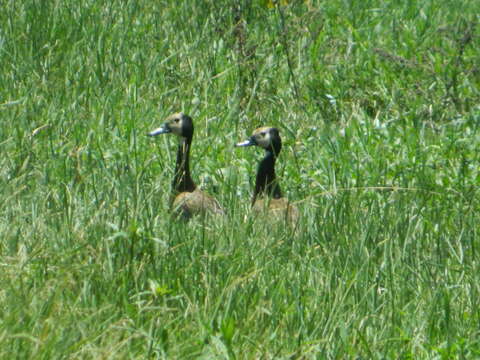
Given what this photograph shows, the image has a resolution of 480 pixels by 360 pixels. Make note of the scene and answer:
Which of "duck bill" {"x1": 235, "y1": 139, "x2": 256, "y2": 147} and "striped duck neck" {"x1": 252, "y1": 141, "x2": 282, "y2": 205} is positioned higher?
"duck bill" {"x1": 235, "y1": 139, "x2": 256, "y2": 147}

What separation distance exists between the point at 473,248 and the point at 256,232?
39.3 inches

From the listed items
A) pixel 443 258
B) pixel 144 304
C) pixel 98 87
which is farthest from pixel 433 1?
pixel 144 304

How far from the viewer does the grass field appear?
4.16 meters

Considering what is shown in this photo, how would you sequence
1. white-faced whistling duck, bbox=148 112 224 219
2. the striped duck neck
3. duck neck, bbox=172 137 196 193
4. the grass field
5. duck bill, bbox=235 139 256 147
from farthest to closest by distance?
duck bill, bbox=235 139 256 147 < the striped duck neck < duck neck, bbox=172 137 196 193 < white-faced whistling duck, bbox=148 112 224 219 < the grass field

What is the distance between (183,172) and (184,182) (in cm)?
6

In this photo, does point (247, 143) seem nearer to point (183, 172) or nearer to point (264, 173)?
point (264, 173)

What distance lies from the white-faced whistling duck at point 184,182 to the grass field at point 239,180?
11cm

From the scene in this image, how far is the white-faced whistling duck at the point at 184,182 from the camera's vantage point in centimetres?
623

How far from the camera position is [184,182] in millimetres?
6535

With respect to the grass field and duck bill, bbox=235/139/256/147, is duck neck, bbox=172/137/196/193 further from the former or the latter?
duck bill, bbox=235/139/256/147

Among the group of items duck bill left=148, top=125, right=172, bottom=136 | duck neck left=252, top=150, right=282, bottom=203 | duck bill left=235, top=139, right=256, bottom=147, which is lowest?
duck neck left=252, top=150, right=282, bottom=203

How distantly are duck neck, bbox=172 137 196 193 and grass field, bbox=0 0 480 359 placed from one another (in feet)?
0.36

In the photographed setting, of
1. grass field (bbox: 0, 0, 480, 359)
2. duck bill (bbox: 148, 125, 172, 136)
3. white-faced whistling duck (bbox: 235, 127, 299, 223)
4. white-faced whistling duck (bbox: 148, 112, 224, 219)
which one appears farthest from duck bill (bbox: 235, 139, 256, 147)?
duck bill (bbox: 148, 125, 172, 136)

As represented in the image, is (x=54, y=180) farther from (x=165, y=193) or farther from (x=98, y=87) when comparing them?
(x=98, y=87)
